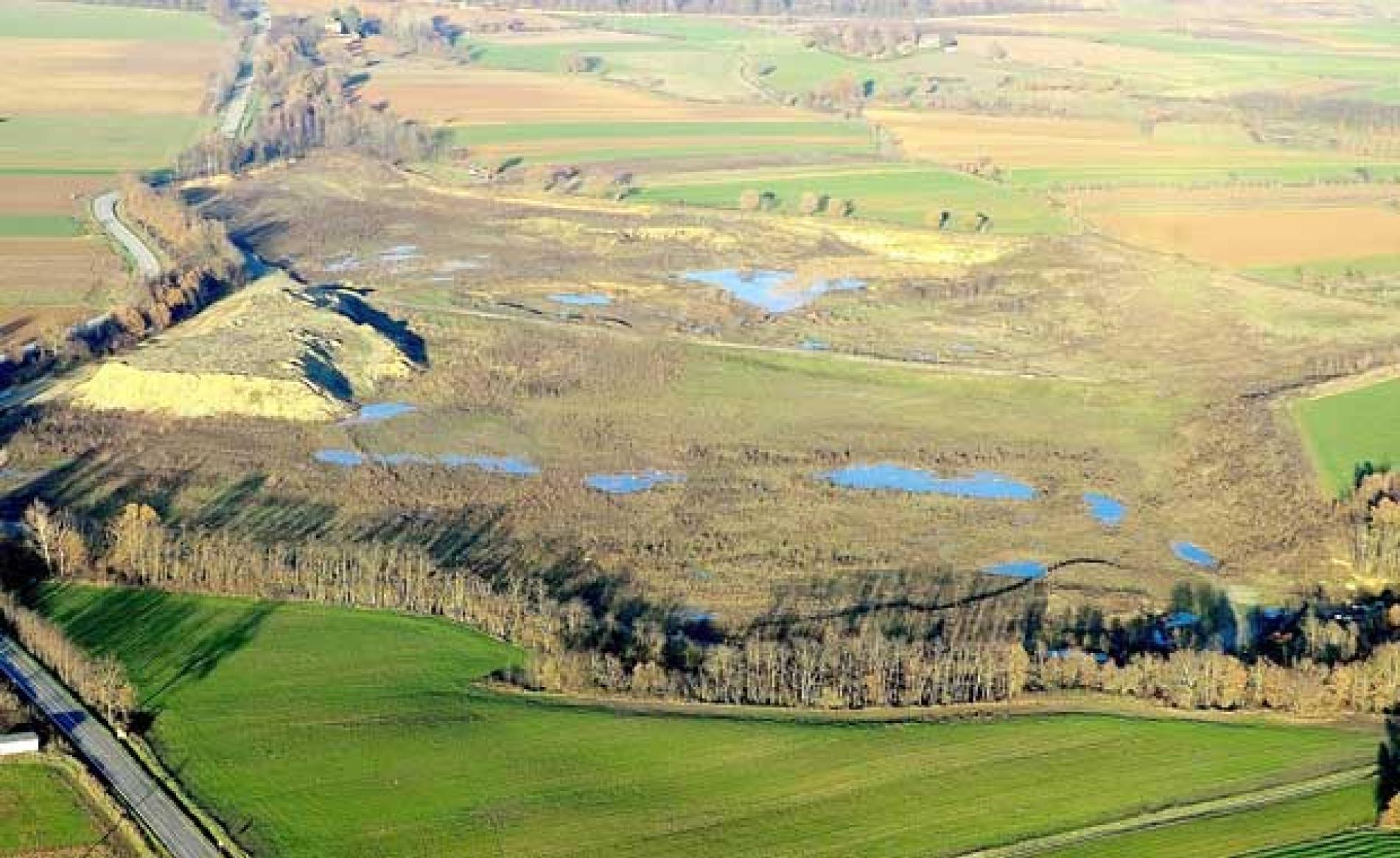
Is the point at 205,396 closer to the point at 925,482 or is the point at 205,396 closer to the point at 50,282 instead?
the point at 50,282

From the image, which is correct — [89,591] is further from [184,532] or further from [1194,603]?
[1194,603]

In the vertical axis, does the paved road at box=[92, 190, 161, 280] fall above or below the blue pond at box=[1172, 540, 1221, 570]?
above

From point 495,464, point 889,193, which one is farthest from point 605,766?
point 889,193

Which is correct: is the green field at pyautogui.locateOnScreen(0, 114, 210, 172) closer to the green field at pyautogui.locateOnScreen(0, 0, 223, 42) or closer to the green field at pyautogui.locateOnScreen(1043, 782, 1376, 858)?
the green field at pyautogui.locateOnScreen(0, 0, 223, 42)

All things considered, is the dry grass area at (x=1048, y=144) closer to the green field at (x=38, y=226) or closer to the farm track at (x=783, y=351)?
the farm track at (x=783, y=351)

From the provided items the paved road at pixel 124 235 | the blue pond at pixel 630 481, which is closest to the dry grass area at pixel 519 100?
the paved road at pixel 124 235

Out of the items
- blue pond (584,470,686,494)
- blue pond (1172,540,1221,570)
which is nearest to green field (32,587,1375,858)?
blue pond (1172,540,1221,570)
